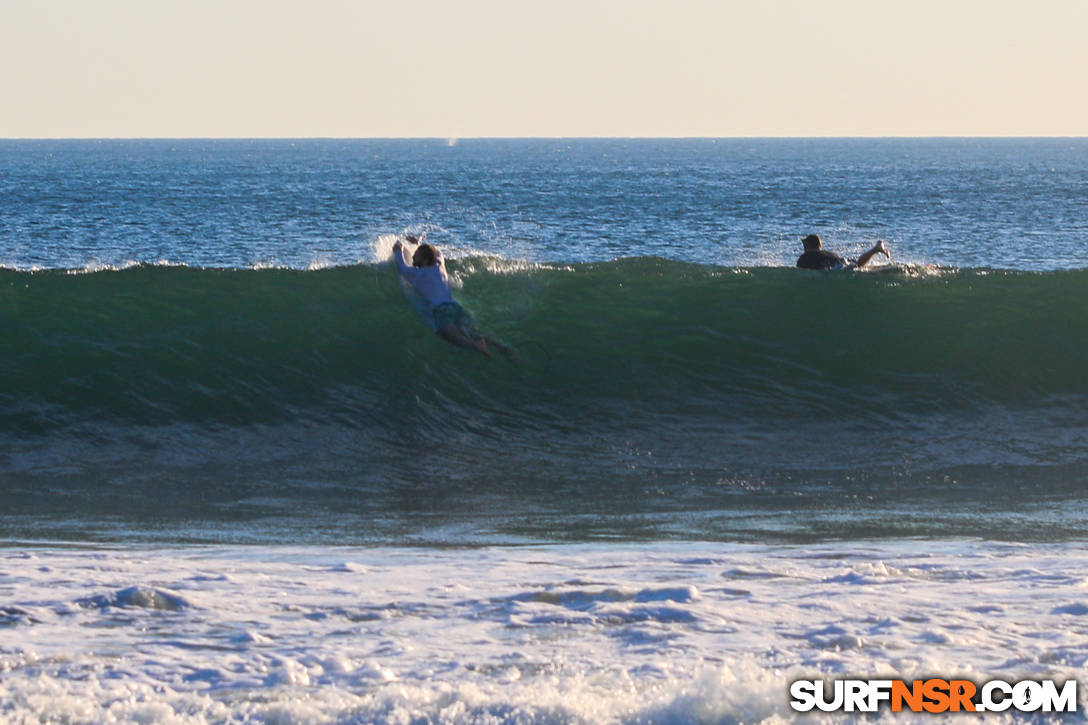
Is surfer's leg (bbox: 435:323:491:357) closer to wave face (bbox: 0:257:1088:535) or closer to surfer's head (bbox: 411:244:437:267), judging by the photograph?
wave face (bbox: 0:257:1088:535)

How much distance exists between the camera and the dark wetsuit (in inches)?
598

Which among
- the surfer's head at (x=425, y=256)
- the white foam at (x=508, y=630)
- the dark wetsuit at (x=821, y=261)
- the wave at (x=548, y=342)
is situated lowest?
the white foam at (x=508, y=630)

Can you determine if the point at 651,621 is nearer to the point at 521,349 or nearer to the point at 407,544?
the point at 407,544

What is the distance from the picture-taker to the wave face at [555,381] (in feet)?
32.2

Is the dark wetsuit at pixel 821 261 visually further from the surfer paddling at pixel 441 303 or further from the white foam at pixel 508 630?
the white foam at pixel 508 630

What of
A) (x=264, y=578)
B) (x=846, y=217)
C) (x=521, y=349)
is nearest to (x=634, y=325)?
(x=521, y=349)

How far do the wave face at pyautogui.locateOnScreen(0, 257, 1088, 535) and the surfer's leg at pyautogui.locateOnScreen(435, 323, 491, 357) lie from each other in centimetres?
13

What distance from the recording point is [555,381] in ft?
39.5

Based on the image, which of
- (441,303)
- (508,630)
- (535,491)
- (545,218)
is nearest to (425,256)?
(441,303)

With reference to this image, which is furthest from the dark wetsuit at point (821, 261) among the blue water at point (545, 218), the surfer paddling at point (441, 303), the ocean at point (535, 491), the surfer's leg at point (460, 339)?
the blue water at point (545, 218)

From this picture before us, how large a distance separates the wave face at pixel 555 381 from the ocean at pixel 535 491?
4 cm

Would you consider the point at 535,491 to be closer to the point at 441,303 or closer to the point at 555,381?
the point at 555,381

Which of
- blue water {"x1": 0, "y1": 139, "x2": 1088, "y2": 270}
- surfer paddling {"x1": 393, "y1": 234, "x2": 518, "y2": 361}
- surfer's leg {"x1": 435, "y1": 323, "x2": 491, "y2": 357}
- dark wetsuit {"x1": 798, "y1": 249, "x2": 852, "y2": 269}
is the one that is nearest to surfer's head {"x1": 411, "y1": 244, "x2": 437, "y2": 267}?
surfer paddling {"x1": 393, "y1": 234, "x2": 518, "y2": 361}

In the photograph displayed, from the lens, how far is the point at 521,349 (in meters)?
12.8
